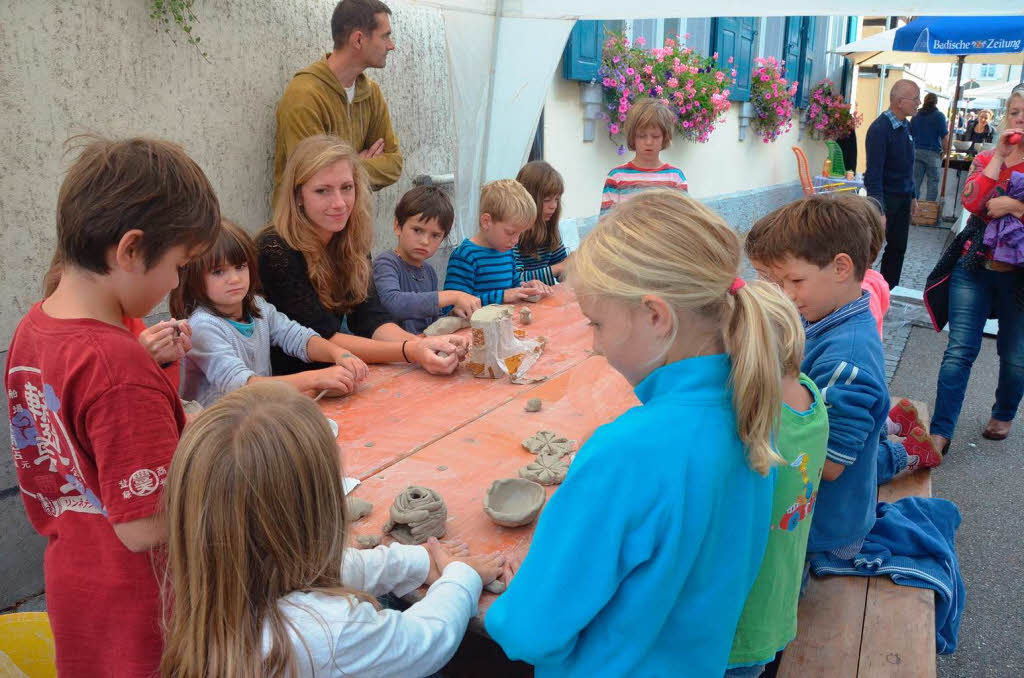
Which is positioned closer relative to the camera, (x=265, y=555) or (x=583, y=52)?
(x=265, y=555)

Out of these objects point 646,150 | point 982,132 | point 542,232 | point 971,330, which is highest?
point 982,132

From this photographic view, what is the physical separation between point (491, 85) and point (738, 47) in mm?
5941

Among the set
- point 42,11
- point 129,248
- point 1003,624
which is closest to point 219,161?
point 42,11

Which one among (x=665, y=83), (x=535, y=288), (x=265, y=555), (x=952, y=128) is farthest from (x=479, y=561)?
(x=952, y=128)

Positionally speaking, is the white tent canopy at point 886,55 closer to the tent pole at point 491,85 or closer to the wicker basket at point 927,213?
the wicker basket at point 927,213

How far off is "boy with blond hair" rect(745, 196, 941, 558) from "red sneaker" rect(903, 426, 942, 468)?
1.89 feet

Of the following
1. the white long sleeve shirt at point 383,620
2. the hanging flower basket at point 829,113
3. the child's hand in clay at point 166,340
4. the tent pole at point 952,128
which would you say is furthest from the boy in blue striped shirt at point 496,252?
the hanging flower basket at point 829,113

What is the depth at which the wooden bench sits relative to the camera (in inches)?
62.9

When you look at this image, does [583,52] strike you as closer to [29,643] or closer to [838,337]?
[838,337]

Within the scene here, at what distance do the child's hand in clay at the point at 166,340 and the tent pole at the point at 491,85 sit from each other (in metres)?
3.31

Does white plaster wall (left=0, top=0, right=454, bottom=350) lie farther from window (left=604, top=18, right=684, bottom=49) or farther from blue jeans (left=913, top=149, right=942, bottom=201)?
blue jeans (left=913, top=149, right=942, bottom=201)

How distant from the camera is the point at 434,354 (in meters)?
2.55

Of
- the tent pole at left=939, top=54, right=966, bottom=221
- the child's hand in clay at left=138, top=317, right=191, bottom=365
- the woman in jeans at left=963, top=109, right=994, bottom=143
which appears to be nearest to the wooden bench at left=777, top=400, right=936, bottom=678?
the child's hand in clay at left=138, top=317, right=191, bottom=365

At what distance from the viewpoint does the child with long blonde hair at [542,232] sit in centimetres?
415
